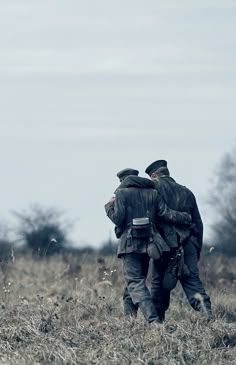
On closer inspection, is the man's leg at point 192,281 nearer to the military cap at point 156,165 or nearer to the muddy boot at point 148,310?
the muddy boot at point 148,310

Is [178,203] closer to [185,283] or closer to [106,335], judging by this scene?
[185,283]

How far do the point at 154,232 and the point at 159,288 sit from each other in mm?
865

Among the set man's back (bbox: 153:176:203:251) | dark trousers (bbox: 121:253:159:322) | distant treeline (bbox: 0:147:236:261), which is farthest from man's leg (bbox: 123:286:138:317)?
distant treeline (bbox: 0:147:236:261)

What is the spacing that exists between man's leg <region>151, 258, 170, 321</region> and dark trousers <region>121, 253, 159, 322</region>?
190 millimetres

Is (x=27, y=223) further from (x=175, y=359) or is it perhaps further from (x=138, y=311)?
(x=175, y=359)

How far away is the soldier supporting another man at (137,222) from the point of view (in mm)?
14688

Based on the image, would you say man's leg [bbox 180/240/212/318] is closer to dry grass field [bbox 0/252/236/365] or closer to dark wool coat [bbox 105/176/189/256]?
dry grass field [bbox 0/252/236/365]

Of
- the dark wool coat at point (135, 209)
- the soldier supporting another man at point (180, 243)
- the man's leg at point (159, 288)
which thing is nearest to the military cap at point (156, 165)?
the soldier supporting another man at point (180, 243)

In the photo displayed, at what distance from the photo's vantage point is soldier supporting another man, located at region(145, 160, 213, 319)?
15125 mm

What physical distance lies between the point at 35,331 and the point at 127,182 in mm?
2500

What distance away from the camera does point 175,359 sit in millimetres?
12172

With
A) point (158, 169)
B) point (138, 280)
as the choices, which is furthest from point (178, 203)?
point (138, 280)

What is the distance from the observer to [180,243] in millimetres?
15234

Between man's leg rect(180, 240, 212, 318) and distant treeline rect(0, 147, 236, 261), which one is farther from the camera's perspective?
distant treeline rect(0, 147, 236, 261)
